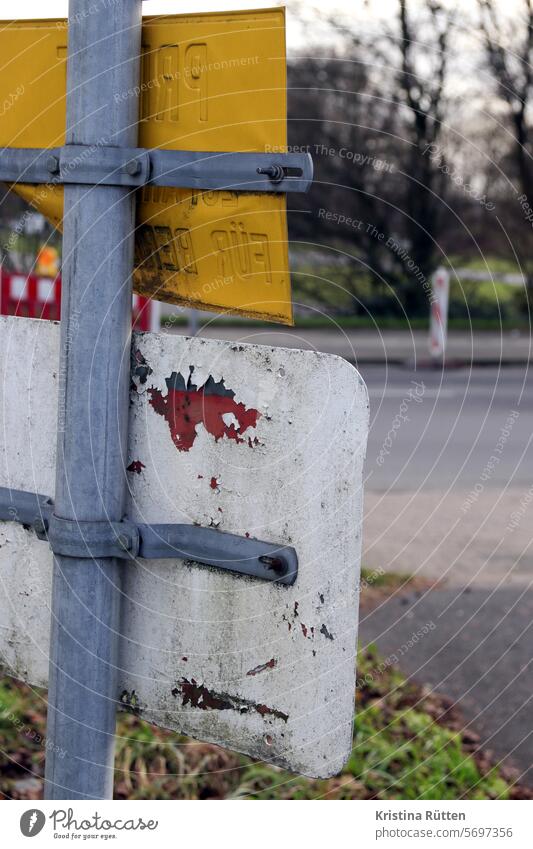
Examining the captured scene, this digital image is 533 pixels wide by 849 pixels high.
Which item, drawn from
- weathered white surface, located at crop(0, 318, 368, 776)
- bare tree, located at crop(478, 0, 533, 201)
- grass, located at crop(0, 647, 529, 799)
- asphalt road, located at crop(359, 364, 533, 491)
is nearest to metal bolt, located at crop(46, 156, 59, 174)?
weathered white surface, located at crop(0, 318, 368, 776)

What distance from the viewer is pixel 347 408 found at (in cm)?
113

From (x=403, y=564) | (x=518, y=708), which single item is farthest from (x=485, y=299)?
(x=518, y=708)

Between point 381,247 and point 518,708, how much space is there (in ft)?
48.5

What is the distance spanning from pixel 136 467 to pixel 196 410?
0.38 ft

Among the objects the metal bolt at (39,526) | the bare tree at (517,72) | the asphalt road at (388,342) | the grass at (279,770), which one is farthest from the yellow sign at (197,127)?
the asphalt road at (388,342)

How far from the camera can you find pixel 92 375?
1260mm

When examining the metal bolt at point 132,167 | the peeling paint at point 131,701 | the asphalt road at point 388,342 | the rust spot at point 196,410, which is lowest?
the peeling paint at point 131,701

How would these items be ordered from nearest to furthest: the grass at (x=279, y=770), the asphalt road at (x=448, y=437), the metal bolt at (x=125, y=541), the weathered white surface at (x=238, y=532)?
the weathered white surface at (x=238, y=532) → the metal bolt at (x=125, y=541) → the grass at (x=279, y=770) → the asphalt road at (x=448, y=437)

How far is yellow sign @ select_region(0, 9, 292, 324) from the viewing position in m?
1.19

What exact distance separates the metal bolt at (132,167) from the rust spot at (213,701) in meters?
0.59

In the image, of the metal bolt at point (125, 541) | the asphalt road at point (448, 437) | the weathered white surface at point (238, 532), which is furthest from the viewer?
the asphalt road at point (448, 437)

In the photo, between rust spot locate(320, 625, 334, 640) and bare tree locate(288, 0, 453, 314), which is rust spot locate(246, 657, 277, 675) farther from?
bare tree locate(288, 0, 453, 314)

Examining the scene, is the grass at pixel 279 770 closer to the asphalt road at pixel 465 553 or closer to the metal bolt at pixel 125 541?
the asphalt road at pixel 465 553

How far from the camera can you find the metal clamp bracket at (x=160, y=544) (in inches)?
46.7
